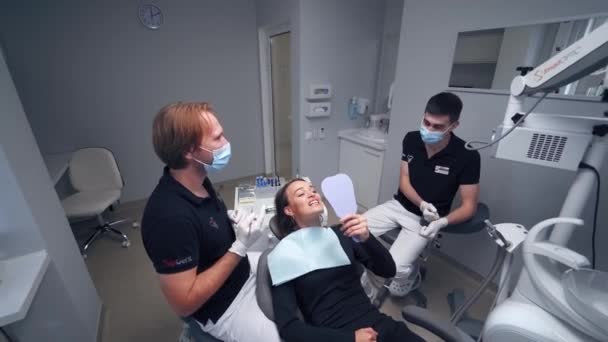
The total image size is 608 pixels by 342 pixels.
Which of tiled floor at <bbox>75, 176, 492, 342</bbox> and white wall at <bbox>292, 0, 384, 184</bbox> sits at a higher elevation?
white wall at <bbox>292, 0, 384, 184</bbox>

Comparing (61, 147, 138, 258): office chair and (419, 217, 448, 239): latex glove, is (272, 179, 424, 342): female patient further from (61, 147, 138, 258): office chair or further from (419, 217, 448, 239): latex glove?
(61, 147, 138, 258): office chair

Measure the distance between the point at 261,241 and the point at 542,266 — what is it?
1299mm

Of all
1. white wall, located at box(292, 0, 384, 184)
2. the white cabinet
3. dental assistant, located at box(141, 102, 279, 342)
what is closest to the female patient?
dental assistant, located at box(141, 102, 279, 342)

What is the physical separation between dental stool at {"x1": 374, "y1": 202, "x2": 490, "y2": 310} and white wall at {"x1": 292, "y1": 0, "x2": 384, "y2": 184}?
1569mm

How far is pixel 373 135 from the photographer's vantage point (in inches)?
109

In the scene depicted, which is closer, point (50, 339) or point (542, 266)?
point (542, 266)

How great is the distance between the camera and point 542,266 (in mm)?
953

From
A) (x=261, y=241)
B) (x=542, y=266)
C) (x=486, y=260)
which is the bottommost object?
(x=486, y=260)

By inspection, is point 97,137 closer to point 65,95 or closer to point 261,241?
point 65,95

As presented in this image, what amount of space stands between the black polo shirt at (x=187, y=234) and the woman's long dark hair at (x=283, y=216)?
22 centimetres

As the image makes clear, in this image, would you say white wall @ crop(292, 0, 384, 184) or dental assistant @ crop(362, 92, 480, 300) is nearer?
dental assistant @ crop(362, 92, 480, 300)

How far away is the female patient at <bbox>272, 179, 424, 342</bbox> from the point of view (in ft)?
2.90

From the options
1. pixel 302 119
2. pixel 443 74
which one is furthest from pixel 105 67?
pixel 443 74

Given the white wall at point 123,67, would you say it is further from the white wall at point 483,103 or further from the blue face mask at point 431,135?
the blue face mask at point 431,135
